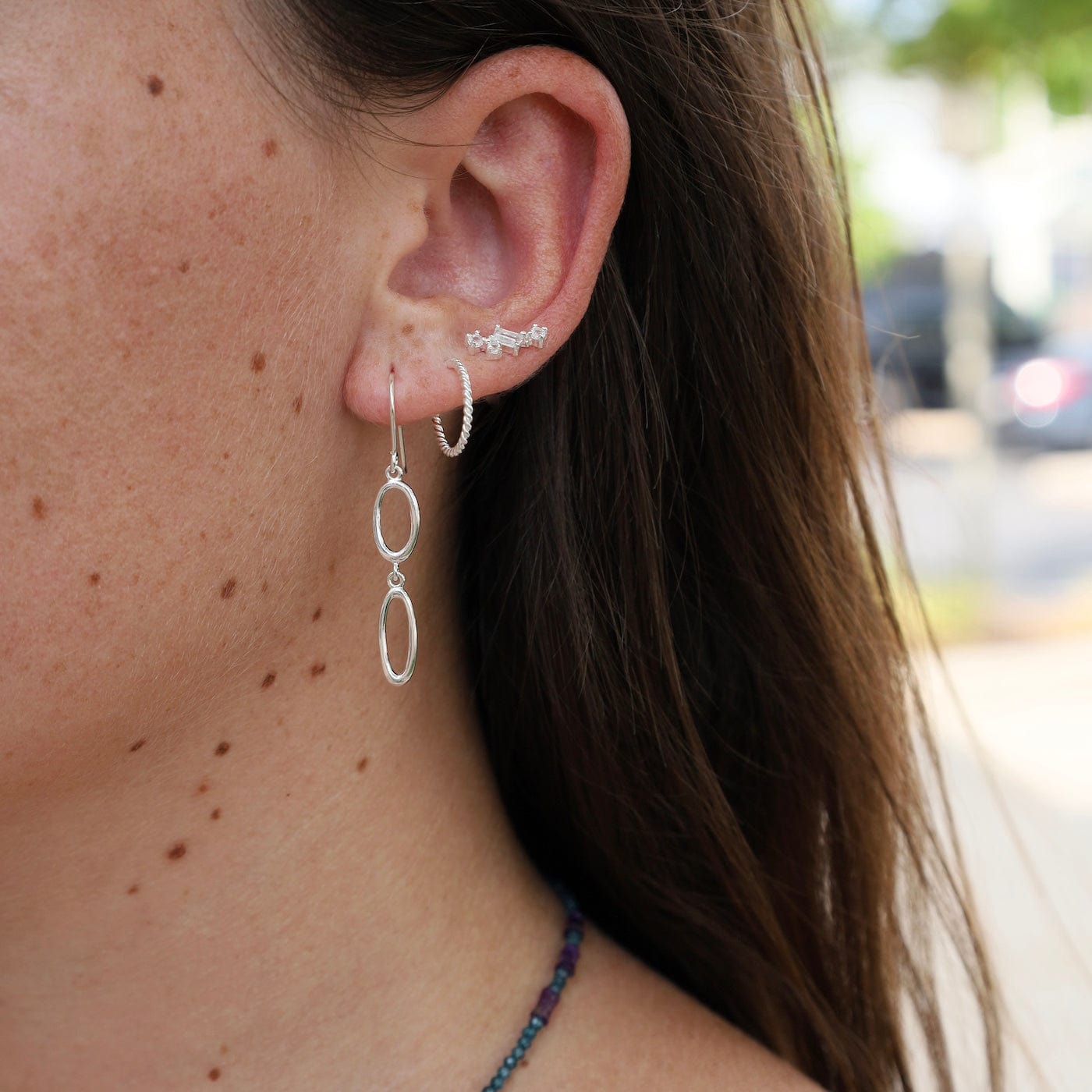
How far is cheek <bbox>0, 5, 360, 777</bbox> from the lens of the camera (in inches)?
43.1

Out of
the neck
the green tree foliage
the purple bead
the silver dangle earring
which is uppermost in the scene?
the green tree foliage

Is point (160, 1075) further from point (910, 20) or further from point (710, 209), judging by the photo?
point (910, 20)

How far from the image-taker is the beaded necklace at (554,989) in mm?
1438

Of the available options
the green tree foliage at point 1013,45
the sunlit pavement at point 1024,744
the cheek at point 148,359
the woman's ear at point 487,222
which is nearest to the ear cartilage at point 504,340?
the woman's ear at point 487,222

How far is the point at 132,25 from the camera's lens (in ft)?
3.67

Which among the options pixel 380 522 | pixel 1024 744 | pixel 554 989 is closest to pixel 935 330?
pixel 1024 744

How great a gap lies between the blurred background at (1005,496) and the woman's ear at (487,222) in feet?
1.61

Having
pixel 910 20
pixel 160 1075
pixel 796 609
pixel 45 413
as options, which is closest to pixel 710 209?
pixel 796 609

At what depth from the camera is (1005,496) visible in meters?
12.2

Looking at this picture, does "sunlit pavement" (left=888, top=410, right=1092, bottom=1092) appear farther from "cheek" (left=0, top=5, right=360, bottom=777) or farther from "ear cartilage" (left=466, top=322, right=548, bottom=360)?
"cheek" (left=0, top=5, right=360, bottom=777)

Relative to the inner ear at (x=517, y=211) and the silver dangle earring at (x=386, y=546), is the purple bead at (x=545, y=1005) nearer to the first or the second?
the silver dangle earring at (x=386, y=546)

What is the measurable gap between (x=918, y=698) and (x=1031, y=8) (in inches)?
240

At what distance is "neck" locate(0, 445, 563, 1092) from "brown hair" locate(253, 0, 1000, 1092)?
0.23m

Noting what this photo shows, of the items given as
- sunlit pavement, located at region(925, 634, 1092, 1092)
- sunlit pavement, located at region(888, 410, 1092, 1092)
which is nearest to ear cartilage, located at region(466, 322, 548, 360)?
sunlit pavement, located at region(888, 410, 1092, 1092)
